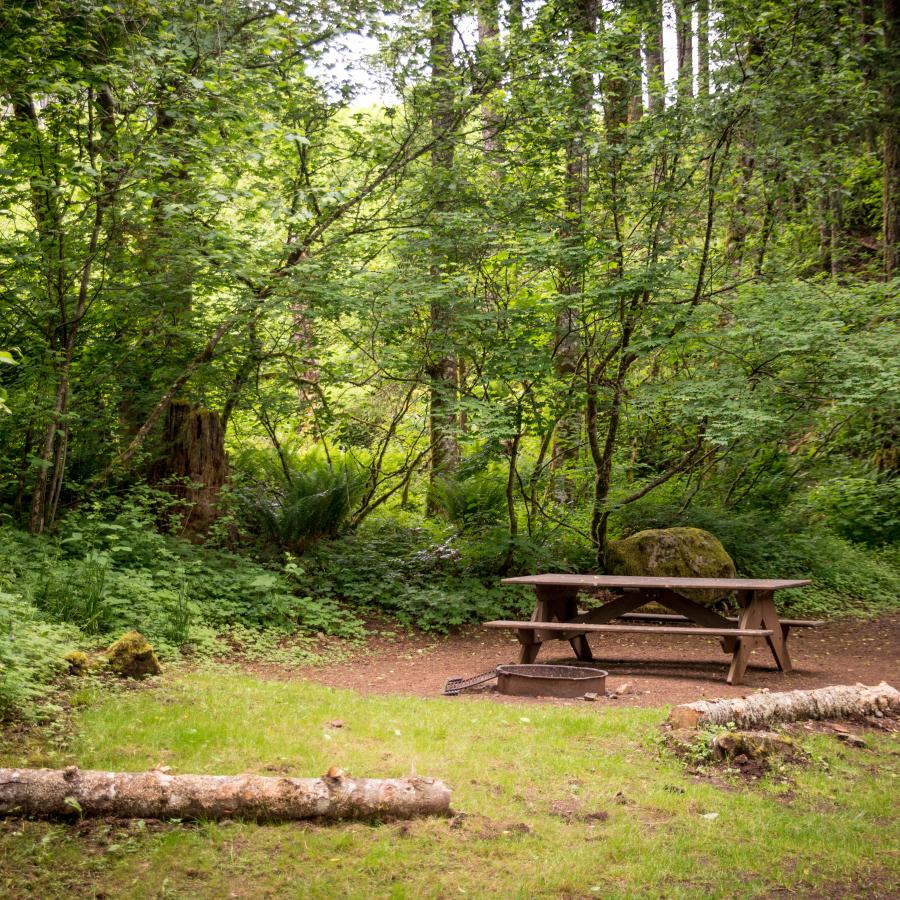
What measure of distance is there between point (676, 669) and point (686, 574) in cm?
278

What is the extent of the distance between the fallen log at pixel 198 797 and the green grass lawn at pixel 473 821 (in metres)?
0.08

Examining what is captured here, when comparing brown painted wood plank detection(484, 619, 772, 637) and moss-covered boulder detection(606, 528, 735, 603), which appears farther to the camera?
moss-covered boulder detection(606, 528, 735, 603)

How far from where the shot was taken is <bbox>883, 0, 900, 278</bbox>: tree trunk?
12.6 metres

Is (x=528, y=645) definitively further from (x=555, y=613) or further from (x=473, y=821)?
(x=473, y=821)

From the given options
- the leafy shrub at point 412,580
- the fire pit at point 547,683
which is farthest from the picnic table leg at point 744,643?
the leafy shrub at point 412,580

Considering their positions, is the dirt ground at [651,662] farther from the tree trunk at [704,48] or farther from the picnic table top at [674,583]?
the tree trunk at [704,48]

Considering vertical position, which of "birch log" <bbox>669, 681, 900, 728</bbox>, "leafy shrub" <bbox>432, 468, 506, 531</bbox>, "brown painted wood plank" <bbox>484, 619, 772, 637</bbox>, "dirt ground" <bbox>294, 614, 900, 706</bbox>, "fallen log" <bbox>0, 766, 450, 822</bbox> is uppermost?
"leafy shrub" <bbox>432, 468, 506, 531</bbox>

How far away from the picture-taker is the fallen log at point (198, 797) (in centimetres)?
405

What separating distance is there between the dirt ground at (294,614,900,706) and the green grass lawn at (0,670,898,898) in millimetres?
1552

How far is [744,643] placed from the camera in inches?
307

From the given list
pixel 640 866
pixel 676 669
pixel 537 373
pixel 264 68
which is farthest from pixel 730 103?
pixel 640 866

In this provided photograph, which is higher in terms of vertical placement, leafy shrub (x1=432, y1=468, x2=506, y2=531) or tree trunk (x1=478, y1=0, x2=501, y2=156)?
tree trunk (x1=478, y1=0, x2=501, y2=156)

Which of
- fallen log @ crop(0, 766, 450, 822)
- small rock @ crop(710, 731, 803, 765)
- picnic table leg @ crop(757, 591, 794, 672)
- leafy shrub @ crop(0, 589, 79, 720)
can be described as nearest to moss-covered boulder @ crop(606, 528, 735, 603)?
picnic table leg @ crop(757, 591, 794, 672)

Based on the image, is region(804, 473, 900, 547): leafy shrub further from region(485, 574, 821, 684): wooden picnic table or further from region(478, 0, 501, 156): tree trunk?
region(478, 0, 501, 156): tree trunk
